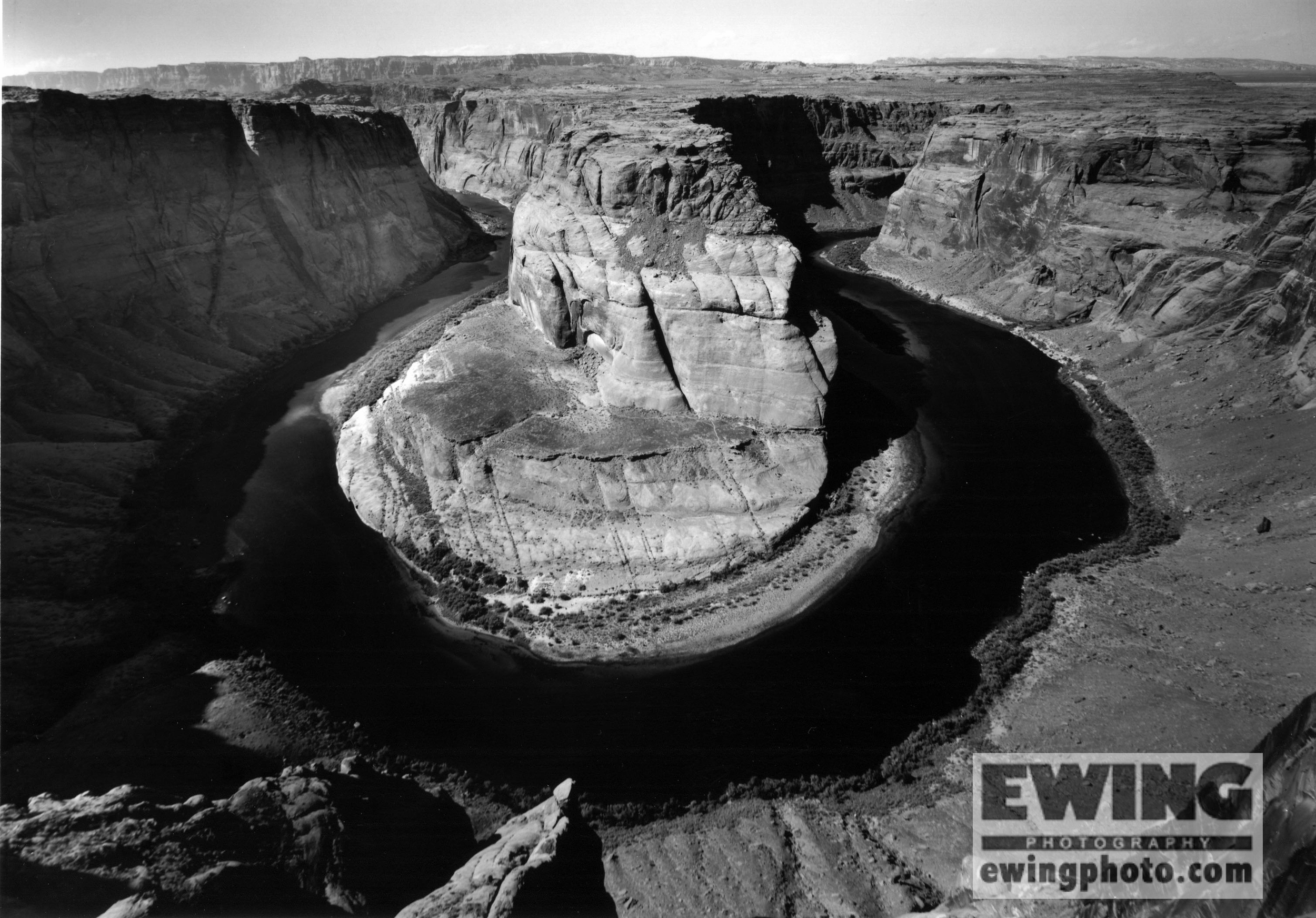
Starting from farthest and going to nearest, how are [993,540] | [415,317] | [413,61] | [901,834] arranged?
1. [413,61]
2. [415,317]
3. [993,540]
4. [901,834]

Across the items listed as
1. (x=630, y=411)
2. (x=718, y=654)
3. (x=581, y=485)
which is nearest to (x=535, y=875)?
(x=718, y=654)

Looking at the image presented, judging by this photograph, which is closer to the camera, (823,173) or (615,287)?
(615,287)

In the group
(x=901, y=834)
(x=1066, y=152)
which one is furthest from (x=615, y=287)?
(x=1066, y=152)

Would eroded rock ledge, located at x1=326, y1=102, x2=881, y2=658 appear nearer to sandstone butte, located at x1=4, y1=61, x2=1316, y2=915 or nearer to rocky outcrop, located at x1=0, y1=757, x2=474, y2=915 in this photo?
sandstone butte, located at x1=4, y1=61, x2=1316, y2=915

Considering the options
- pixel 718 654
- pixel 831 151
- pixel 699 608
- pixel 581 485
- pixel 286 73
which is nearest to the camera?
pixel 718 654

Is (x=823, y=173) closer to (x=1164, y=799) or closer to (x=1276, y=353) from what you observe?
(x=1276, y=353)

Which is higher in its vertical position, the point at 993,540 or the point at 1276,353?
the point at 1276,353

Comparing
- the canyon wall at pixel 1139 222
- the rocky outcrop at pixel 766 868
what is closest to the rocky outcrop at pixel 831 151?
the canyon wall at pixel 1139 222

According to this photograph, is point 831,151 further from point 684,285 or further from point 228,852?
point 228,852
